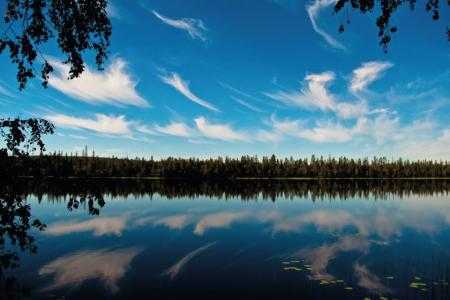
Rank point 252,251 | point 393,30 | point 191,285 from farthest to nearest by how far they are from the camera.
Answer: point 252,251
point 191,285
point 393,30

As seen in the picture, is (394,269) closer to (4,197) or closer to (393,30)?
(393,30)

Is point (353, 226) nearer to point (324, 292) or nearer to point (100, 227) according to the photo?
point (324, 292)

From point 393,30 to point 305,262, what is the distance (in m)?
17.1

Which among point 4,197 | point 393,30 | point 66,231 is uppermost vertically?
point 393,30

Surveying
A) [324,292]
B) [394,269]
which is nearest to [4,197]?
[324,292]

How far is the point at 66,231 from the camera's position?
37156 millimetres

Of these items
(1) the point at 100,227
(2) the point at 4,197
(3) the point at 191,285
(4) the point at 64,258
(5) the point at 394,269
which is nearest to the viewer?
(2) the point at 4,197

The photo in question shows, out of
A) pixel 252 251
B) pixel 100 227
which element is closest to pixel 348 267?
pixel 252 251

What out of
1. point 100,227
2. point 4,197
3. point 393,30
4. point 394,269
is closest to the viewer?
point 4,197

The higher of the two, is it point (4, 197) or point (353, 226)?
point (4, 197)

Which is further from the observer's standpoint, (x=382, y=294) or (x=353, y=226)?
(x=353, y=226)

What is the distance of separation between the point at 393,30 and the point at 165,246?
78.8 feet

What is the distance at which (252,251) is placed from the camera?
27266 millimetres

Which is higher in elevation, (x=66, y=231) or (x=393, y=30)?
(x=393, y=30)
